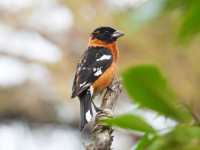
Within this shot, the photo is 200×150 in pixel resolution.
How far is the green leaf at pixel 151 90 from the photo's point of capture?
42 cm

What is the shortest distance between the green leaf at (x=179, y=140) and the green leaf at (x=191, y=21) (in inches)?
4.5

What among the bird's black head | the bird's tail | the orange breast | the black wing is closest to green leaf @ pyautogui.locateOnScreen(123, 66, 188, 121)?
the bird's tail

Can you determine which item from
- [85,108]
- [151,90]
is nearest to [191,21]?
[151,90]

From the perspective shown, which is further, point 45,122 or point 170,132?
point 45,122

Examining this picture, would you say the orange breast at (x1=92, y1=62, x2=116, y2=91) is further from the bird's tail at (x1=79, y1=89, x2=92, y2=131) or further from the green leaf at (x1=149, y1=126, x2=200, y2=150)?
the green leaf at (x1=149, y1=126, x2=200, y2=150)

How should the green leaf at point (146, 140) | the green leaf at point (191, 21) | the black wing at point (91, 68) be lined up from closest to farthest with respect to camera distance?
the green leaf at point (191, 21) < the green leaf at point (146, 140) < the black wing at point (91, 68)

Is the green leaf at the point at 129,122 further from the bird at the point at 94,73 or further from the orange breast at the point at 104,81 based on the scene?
the orange breast at the point at 104,81

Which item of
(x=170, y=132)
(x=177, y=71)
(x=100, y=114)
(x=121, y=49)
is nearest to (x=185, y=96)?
(x=177, y=71)

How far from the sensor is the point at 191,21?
40 cm

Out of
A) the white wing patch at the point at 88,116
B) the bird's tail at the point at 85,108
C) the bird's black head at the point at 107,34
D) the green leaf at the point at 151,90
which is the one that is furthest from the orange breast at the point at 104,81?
the green leaf at the point at 151,90

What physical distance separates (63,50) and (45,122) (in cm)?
170

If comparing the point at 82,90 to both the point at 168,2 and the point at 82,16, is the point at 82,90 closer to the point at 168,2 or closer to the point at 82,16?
the point at 168,2

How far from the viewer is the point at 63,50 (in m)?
9.41

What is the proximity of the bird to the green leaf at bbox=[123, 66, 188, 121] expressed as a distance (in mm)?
2972
